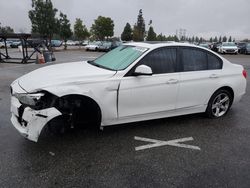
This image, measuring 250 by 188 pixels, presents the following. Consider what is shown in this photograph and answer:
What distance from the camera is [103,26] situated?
42.5 metres

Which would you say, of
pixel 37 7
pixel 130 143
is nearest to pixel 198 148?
pixel 130 143

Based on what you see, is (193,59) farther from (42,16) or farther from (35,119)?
(42,16)

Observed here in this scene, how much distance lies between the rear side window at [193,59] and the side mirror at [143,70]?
916 millimetres

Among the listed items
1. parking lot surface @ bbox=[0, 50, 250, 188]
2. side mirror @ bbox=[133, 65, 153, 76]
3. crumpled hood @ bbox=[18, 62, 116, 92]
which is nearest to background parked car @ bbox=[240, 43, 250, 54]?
parking lot surface @ bbox=[0, 50, 250, 188]

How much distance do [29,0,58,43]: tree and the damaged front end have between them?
88.1 feet

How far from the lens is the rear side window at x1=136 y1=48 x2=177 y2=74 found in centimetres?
377

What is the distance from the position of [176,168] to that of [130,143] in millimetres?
885

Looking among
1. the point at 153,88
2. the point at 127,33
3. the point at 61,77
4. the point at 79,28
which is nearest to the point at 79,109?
the point at 61,77

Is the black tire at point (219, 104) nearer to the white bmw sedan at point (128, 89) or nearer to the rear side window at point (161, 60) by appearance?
the white bmw sedan at point (128, 89)

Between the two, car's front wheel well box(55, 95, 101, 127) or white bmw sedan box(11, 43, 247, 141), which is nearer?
white bmw sedan box(11, 43, 247, 141)

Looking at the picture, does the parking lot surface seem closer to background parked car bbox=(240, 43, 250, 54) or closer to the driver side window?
the driver side window

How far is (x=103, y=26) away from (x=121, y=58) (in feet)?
134

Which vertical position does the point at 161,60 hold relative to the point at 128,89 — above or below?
above

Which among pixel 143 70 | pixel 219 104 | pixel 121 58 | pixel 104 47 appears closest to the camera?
pixel 143 70
